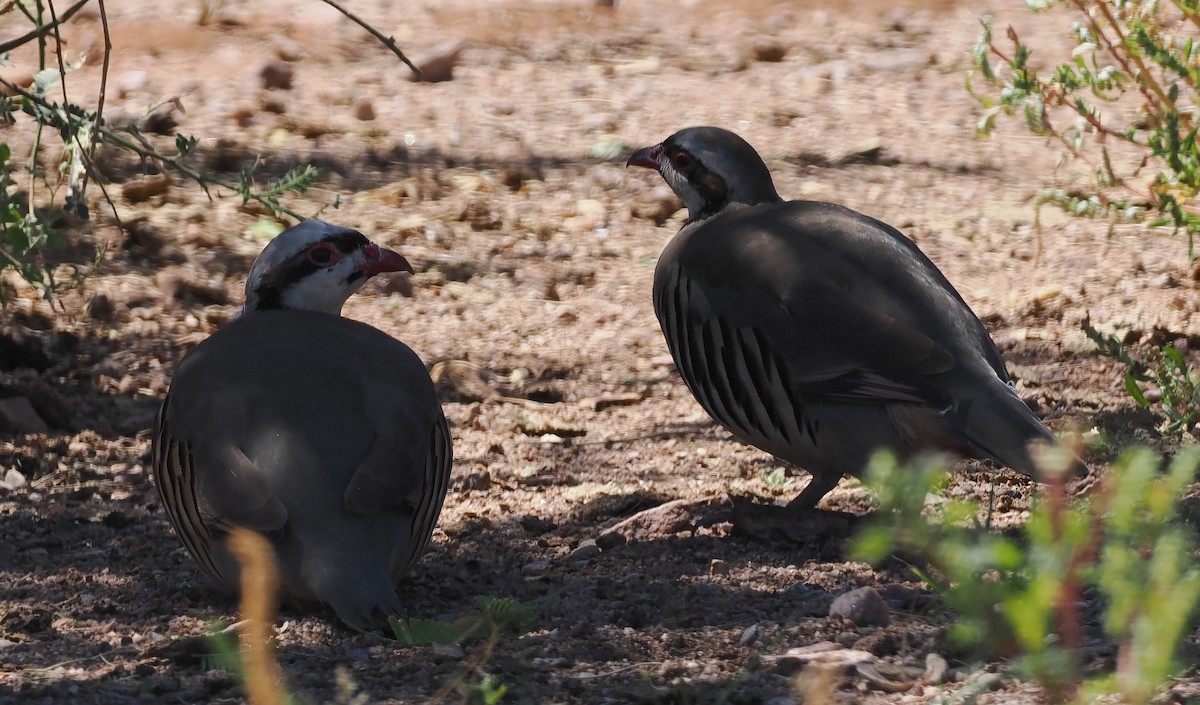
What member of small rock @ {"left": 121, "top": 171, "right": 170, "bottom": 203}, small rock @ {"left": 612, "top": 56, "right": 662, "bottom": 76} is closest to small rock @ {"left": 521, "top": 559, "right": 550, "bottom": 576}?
small rock @ {"left": 121, "top": 171, "right": 170, "bottom": 203}

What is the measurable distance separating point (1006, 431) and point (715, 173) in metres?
1.49

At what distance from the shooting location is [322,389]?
12.0ft

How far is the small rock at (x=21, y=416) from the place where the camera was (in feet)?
16.3

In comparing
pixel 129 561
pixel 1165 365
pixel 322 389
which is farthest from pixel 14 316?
pixel 1165 365

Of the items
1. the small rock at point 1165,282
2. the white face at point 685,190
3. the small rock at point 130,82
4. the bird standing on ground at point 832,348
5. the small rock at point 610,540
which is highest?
the small rock at point 130,82

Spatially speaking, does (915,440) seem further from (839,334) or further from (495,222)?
(495,222)

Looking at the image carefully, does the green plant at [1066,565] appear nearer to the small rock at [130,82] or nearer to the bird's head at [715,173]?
the bird's head at [715,173]

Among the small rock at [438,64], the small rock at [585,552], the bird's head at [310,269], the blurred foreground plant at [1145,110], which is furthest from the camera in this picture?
the small rock at [438,64]

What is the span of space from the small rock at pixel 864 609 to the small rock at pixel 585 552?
0.83 metres

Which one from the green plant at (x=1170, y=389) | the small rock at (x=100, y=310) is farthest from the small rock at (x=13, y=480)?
the green plant at (x=1170, y=389)

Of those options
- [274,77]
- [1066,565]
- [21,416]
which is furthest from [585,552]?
[274,77]

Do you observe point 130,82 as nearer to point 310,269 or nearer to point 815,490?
point 310,269

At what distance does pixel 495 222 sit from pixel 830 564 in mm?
3420

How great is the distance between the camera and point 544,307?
20.8 feet
